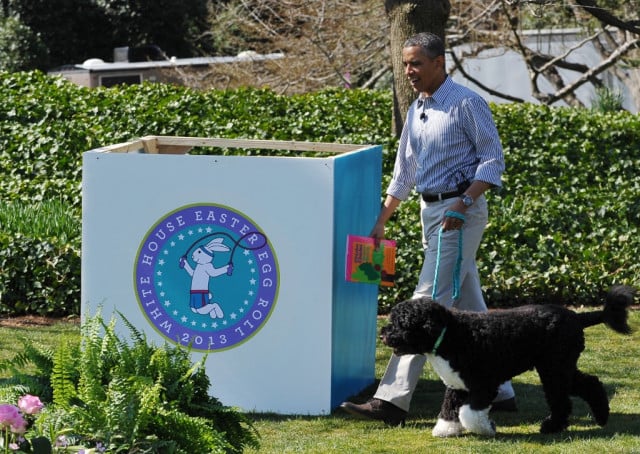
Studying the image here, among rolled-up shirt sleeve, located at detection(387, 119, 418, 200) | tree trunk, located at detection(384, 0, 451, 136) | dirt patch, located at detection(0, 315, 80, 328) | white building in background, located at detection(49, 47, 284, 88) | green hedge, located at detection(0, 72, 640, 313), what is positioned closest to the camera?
rolled-up shirt sleeve, located at detection(387, 119, 418, 200)

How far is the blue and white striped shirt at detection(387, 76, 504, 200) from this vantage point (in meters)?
5.43

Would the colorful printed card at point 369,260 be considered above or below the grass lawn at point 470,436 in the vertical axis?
above

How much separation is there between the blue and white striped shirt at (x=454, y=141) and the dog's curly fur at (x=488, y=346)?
735 mm

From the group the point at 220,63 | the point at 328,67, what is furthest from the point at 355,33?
the point at 220,63

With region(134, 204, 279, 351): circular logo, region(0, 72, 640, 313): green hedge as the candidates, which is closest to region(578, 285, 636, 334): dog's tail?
region(134, 204, 279, 351): circular logo

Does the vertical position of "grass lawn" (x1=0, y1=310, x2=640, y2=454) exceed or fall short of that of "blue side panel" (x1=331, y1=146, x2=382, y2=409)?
it falls short

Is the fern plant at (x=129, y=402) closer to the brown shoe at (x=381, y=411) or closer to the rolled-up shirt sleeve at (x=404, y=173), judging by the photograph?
the brown shoe at (x=381, y=411)

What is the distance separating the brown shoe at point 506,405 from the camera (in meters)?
5.86

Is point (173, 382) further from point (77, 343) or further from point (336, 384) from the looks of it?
point (336, 384)

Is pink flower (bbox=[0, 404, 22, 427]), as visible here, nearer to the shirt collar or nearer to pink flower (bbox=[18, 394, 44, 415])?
pink flower (bbox=[18, 394, 44, 415])

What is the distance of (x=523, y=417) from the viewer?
575 centimetres

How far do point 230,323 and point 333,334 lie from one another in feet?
1.81

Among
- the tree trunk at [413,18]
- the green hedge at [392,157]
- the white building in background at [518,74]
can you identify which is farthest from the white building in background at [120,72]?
the tree trunk at [413,18]

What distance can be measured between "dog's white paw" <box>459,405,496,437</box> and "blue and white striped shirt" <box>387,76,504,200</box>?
3.74ft
